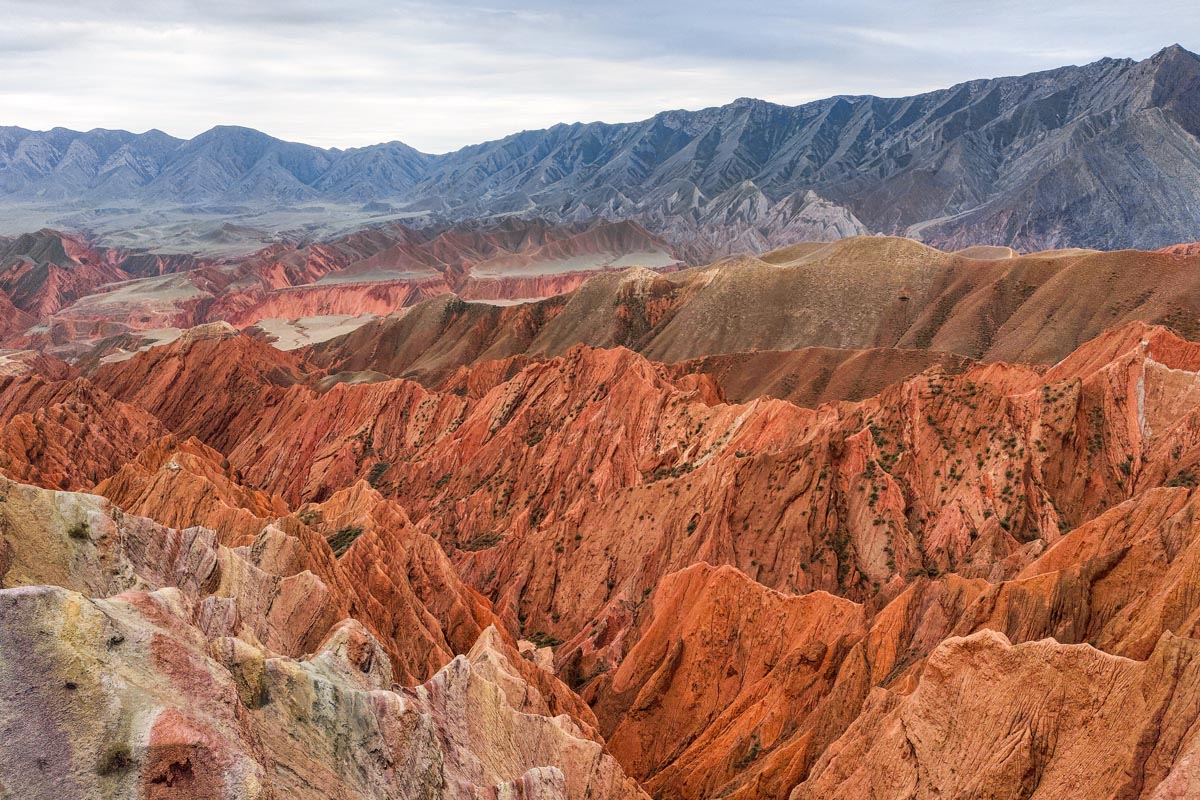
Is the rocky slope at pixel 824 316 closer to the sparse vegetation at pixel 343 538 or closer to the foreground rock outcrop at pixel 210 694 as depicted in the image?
the sparse vegetation at pixel 343 538

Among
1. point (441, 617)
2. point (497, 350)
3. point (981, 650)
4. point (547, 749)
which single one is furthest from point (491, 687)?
point (497, 350)

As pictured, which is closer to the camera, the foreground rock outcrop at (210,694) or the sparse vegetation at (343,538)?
the foreground rock outcrop at (210,694)

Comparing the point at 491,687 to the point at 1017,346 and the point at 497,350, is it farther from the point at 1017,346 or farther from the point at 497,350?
the point at 497,350

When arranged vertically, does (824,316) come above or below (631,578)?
above

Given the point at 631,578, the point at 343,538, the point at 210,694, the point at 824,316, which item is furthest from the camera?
the point at 824,316

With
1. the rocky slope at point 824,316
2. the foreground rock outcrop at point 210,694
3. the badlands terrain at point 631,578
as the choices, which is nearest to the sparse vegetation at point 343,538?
the badlands terrain at point 631,578

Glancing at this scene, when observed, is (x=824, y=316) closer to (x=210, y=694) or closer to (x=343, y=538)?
(x=343, y=538)

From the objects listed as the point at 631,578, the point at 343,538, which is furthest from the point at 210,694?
the point at 631,578

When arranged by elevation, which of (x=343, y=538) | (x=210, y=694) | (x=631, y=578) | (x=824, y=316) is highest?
(x=824, y=316)

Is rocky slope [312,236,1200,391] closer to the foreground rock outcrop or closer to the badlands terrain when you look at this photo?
the badlands terrain

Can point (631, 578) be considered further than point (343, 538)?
Yes
